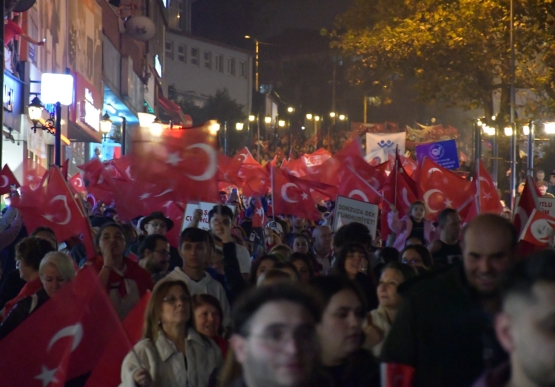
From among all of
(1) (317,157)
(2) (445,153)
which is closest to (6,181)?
(2) (445,153)

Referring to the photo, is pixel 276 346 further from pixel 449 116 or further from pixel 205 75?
pixel 449 116

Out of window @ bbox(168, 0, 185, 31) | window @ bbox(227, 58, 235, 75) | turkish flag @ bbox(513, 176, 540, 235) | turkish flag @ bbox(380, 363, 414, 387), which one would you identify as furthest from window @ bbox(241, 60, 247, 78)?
turkish flag @ bbox(380, 363, 414, 387)

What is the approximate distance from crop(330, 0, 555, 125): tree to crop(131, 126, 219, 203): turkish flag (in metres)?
18.4

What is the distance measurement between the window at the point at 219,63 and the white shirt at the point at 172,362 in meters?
90.2

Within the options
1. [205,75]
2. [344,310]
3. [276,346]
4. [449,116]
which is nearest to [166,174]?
[344,310]

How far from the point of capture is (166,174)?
1111 cm

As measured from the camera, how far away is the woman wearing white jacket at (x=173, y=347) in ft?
19.0

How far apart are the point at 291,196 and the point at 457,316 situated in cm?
1269

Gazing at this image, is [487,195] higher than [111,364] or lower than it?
higher

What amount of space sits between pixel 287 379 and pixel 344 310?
1.42 m

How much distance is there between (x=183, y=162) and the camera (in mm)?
11039

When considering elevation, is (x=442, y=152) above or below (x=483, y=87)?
below

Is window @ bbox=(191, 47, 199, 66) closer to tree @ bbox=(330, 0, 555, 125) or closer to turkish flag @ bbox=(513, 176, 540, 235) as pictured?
tree @ bbox=(330, 0, 555, 125)

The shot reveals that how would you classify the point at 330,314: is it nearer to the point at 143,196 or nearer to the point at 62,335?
the point at 62,335
